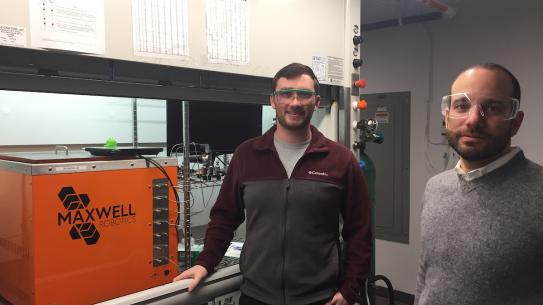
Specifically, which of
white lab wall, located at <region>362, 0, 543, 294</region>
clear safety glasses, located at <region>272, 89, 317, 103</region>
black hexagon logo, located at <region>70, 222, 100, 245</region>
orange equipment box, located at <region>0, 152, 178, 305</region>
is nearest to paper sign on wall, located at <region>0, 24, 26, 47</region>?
orange equipment box, located at <region>0, 152, 178, 305</region>

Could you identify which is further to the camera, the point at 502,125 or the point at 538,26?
the point at 538,26

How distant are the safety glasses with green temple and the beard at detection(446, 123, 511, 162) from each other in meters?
0.52

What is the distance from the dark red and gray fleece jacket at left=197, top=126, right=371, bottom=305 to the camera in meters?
1.47

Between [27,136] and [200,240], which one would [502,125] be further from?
[27,136]

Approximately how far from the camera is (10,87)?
1.31m

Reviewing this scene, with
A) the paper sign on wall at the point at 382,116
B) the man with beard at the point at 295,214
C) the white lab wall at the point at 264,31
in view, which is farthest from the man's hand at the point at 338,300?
the paper sign on wall at the point at 382,116

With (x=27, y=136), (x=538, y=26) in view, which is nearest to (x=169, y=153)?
(x=27, y=136)

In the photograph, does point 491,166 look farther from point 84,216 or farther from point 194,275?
point 84,216

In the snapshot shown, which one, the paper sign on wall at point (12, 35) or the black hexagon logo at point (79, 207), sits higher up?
the paper sign on wall at point (12, 35)

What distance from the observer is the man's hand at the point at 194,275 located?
56.7 inches

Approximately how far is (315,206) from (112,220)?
0.66m

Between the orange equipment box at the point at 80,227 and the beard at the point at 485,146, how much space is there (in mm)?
911

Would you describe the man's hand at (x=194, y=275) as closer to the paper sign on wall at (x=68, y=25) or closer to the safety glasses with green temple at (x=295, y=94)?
the safety glasses with green temple at (x=295, y=94)

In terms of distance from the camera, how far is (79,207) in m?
1.21
